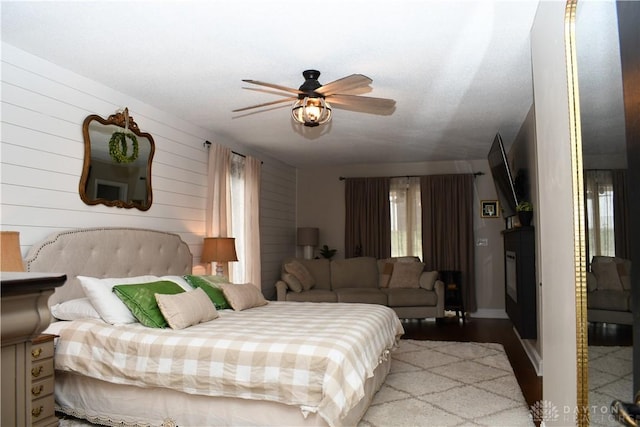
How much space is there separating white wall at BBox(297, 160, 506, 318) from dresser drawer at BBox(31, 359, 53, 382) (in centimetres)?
551

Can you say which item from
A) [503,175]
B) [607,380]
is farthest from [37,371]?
[503,175]

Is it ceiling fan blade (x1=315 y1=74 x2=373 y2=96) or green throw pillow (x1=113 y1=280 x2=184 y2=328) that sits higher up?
ceiling fan blade (x1=315 y1=74 x2=373 y2=96)

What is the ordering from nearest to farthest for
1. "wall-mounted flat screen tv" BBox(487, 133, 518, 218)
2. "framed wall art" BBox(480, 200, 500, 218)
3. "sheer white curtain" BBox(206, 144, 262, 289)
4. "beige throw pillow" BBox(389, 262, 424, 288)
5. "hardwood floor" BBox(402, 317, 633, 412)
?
"hardwood floor" BBox(402, 317, 633, 412) < "wall-mounted flat screen tv" BBox(487, 133, 518, 218) < "sheer white curtain" BBox(206, 144, 262, 289) < "beige throw pillow" BBox(389, 262, 424, 288) < "framed wall art" BBox(480, 200, 500, 218)

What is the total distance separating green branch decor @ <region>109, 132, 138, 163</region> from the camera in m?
4.04

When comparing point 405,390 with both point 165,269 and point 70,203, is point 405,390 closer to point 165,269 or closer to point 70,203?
point 165,269

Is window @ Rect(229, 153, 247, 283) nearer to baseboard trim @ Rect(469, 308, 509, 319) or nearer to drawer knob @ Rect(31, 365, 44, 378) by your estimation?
drawer knob @ Rect(31, 365, 44, 378)

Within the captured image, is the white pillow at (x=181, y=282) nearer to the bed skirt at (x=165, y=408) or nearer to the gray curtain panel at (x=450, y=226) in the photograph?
the bed skirt at (x=165, y=408)

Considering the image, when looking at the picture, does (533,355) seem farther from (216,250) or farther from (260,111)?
(260,111)

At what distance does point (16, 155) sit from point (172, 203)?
1.72 metres

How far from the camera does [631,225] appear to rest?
1.13 m

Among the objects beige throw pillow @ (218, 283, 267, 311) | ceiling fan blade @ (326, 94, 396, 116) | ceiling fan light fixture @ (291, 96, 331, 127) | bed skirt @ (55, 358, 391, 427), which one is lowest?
bed skirt @ (55, 358, 391, 427)

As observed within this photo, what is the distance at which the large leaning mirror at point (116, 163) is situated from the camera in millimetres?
3818

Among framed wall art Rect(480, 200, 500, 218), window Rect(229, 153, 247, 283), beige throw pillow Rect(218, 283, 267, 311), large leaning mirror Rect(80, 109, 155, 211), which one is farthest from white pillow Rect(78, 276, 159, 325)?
framed wall art Rect(480, 200, 500, 218)

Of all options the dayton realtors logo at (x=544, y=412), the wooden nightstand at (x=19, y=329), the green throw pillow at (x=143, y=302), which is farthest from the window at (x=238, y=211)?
the wooden nightstand at (x=19, y=329)
